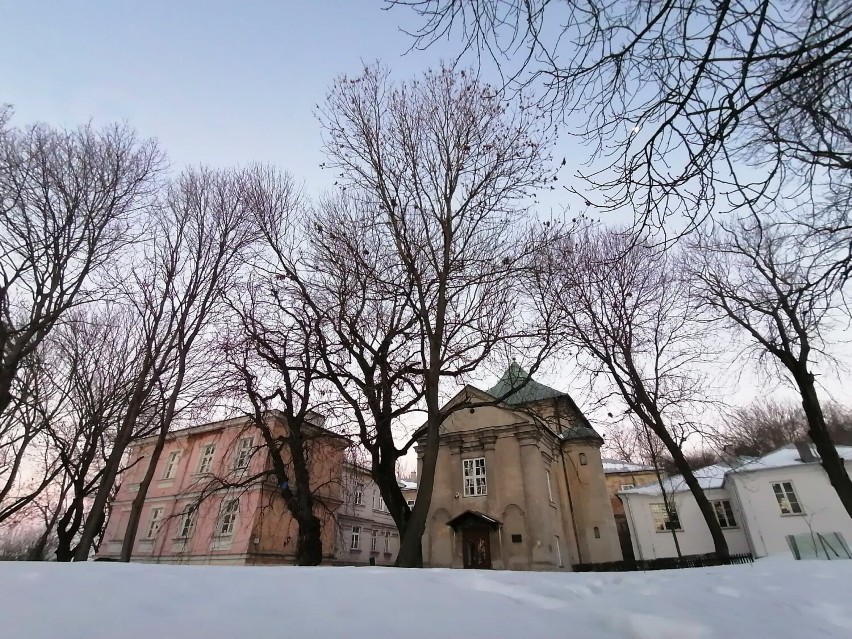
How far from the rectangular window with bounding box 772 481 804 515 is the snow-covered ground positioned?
25730 mm

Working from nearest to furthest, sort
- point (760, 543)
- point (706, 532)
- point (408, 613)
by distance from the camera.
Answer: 1. point (408, 613)
2. point (760, 543)
3. point (706, 532)

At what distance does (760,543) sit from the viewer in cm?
2347

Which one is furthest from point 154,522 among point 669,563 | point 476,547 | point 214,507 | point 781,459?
point 781,459

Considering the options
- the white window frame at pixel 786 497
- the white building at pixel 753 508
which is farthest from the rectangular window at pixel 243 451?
the white window frame at pixel 786 497

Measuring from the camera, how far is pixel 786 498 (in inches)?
931

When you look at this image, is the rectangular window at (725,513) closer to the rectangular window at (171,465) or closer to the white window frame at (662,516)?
the white window frame at (662,516)

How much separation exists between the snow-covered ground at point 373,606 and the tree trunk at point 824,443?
10.7m

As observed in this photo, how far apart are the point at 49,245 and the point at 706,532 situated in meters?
34.6

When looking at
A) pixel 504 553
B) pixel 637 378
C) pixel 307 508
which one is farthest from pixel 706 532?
pixel 307 508

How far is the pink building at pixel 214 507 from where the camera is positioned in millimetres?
21562

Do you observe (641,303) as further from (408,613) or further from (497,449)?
(408,613)

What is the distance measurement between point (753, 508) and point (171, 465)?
33825 millimetres

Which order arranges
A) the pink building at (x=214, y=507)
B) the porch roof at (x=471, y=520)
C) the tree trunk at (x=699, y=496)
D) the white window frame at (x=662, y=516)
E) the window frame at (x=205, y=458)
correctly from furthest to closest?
the white window frame at (x=662, y=516)
the window frame at (x=205, y=458)
the pink building at (x=214, y=507)
the porch roof at (x=471, y=520)
the tree trunk at (x=699, y=496)

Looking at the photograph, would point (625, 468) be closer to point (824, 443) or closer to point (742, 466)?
point (742, 466)
